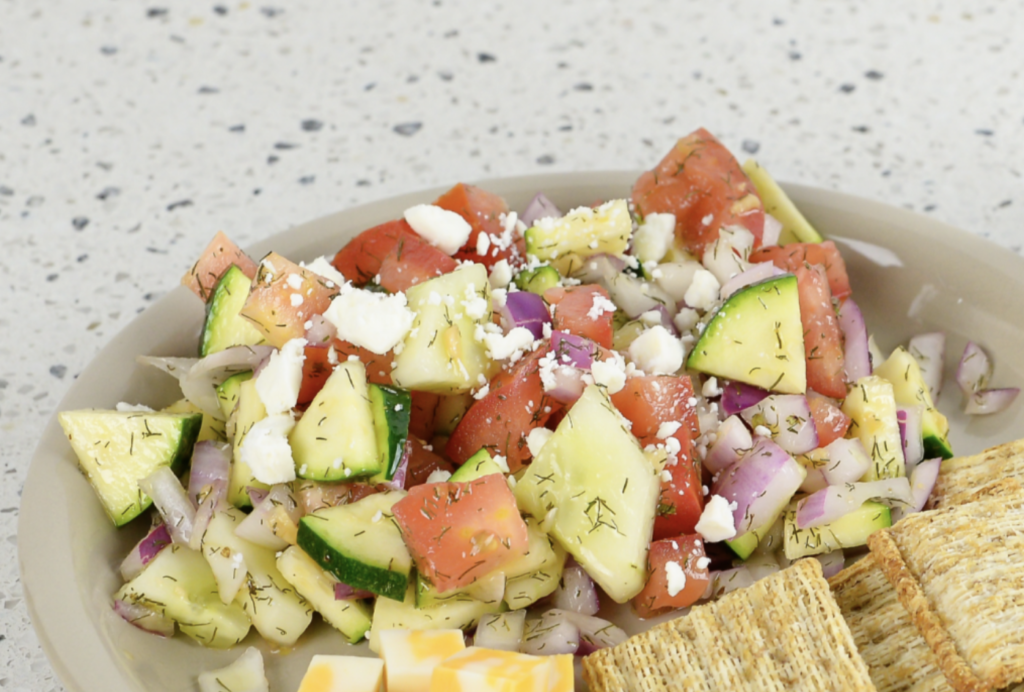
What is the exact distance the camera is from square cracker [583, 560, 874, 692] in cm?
148

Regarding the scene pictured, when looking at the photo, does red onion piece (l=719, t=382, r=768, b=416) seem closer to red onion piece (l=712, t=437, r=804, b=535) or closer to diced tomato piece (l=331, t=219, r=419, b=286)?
red onion piece (l=712, t=437, r=804, b=535)

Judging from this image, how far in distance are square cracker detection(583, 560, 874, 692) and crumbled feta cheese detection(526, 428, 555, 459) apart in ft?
1.25

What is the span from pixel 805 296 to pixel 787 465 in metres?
0.43

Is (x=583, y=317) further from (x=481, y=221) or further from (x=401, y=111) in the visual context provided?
(x=401, y=111)

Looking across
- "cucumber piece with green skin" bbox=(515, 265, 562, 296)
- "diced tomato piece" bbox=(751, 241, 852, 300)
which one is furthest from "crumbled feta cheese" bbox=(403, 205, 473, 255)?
"diced tomato piece" bbox=(751, 241, 852, 300)

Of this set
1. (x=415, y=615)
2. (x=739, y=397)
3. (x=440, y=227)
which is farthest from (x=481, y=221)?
(x=415, y=615)

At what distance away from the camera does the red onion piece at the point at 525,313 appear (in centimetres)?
192

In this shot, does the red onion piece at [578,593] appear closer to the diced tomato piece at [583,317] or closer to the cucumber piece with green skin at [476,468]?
the cucumber piece with green skin at [476,468]

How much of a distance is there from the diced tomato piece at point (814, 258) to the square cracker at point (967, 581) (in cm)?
66

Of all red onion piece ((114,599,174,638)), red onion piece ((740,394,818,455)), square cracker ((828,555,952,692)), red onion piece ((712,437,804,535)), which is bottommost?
red onion piece ((114,599,174,638))

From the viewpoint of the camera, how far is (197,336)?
2.20 meters

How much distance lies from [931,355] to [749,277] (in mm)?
520

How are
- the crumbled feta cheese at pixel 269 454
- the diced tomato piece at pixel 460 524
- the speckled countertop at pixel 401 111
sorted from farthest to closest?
the speckled countertop at pixel 401 111, the crumbled feta cheese at pixel 269 454, the diced tomato piece at pixel 460 524

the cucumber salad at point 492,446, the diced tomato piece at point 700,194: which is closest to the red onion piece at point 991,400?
the cucumber salad at point 492,446
